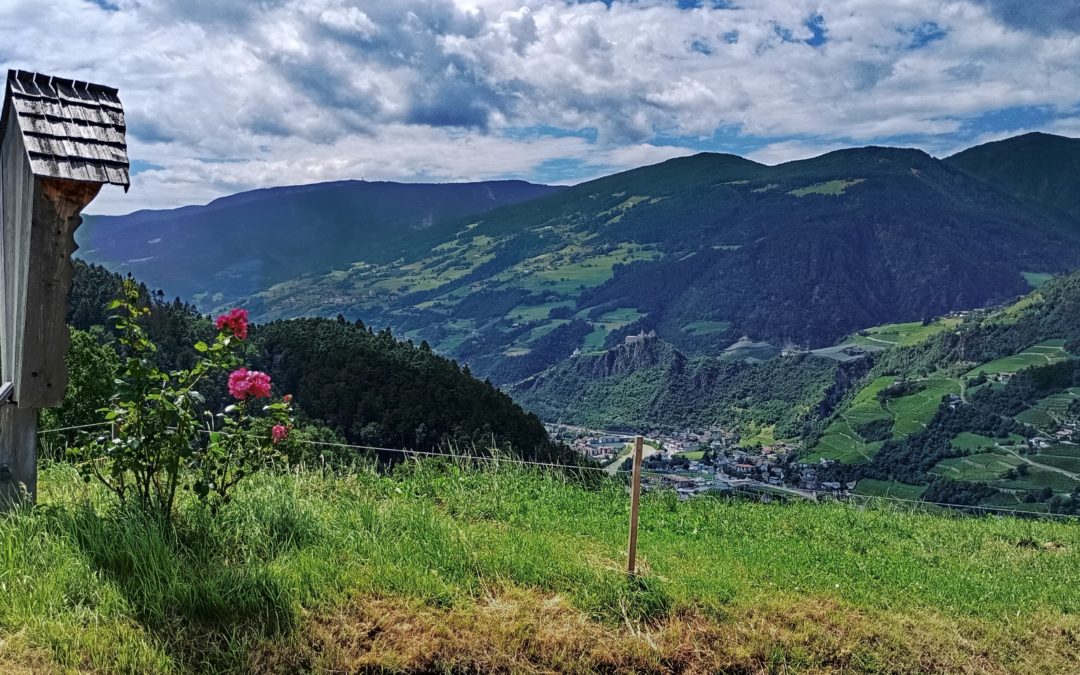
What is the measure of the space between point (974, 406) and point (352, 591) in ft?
351

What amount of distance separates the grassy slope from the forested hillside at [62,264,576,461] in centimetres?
2493

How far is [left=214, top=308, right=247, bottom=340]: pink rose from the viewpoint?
5.39m

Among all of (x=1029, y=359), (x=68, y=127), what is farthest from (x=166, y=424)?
(x=1029, y=359)

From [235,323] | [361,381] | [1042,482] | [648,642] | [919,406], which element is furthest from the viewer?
[919,406]

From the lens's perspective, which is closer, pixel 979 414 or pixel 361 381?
pixel 361 381

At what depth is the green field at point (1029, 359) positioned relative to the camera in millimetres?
112744

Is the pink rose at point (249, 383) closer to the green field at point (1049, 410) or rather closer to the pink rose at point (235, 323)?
the pink rose at point (235, 323)

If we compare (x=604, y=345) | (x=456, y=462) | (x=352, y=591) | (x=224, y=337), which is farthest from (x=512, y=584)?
(x=604, y=345)

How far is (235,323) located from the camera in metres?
5.42

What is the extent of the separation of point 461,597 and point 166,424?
2.30m

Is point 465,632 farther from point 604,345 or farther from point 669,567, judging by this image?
point 604,345

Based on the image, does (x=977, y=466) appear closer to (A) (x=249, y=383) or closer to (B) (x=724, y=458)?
(B) (x=724, y=458)

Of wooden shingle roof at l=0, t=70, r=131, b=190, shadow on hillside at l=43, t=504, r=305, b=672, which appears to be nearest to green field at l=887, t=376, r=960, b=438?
shadow on hillside at l=43, t=504, r=305, b=672

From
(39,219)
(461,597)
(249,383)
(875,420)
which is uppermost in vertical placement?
(39,219)
